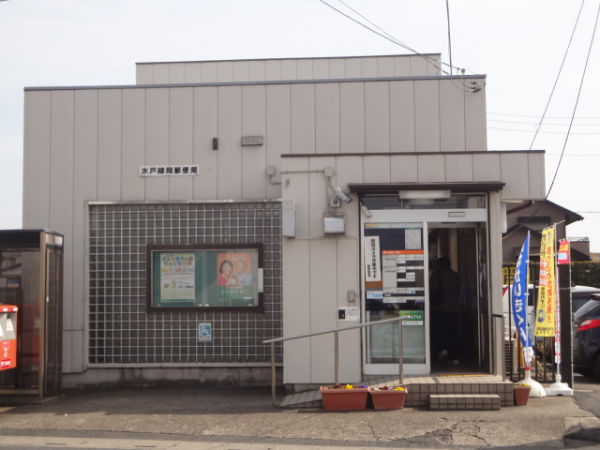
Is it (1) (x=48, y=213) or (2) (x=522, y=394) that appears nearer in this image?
(2) (x=522, y=394)

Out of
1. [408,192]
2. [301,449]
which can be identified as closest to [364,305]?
[408,192]

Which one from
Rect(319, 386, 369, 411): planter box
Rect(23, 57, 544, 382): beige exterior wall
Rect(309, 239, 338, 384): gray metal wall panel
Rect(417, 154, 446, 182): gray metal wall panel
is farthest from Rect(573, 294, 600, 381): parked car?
Rect(319, 386, 369, 411): planter box

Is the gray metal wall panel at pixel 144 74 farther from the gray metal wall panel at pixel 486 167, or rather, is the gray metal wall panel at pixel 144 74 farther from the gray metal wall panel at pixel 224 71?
the gray metal wall panel at pixel 486 167

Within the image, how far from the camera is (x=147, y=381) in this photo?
11.4 metres

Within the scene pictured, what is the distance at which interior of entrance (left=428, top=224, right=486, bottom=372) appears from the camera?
1089 cm

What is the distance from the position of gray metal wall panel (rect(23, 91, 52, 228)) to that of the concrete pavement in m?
3.31

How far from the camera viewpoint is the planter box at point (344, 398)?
9141mm

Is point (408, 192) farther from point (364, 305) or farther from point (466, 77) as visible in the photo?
point (466, 77)

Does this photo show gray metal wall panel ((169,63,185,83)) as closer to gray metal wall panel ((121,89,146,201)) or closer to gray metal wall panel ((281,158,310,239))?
gray metal wall panel ((121,89,146,201))

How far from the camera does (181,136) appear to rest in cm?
1165

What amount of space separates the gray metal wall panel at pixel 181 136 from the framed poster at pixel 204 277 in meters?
0.95

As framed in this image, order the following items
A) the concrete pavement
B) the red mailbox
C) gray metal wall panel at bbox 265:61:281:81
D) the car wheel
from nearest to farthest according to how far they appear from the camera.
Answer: the concrete pavement → the red mailbox → the car wheel → gray metal wall panel at bbox 265:61:281:81

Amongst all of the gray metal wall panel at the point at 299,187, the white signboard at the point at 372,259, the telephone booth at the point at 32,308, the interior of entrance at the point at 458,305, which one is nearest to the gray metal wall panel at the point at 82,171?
the telephone booth at the point at 32,308

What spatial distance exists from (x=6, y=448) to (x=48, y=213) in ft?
16.3
